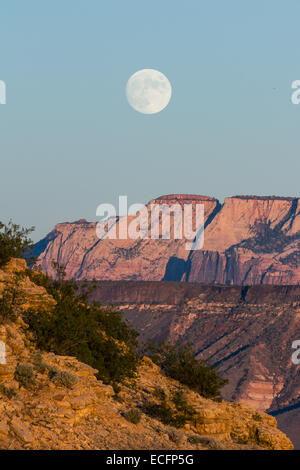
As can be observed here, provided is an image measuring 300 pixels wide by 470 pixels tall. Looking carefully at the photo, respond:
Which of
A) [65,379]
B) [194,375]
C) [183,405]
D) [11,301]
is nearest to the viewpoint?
[65,379]

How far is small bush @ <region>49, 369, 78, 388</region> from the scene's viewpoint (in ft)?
56.7

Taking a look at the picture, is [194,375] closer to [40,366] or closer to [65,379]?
[40,366]

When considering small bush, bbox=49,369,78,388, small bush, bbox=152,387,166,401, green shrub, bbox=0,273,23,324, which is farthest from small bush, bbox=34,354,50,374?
small bush, bbox=152,387,166,401

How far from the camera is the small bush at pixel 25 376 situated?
55.4ft

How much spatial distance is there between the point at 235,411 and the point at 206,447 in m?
5.99

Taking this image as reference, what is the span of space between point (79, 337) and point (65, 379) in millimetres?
5010

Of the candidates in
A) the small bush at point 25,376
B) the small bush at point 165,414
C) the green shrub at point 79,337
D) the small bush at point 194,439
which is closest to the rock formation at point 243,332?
the green shrub at point 79,337

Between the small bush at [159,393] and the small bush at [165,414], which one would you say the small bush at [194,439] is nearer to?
the small bush at [165,414]

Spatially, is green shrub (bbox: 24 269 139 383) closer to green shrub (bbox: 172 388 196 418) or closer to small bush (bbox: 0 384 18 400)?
green shrub (bbox: 172 388 196 418)

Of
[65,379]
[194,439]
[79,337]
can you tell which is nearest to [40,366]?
[65,379]

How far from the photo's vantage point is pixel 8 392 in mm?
16047

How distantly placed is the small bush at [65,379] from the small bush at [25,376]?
556 mm

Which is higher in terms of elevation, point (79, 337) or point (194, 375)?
point (79, 337)
